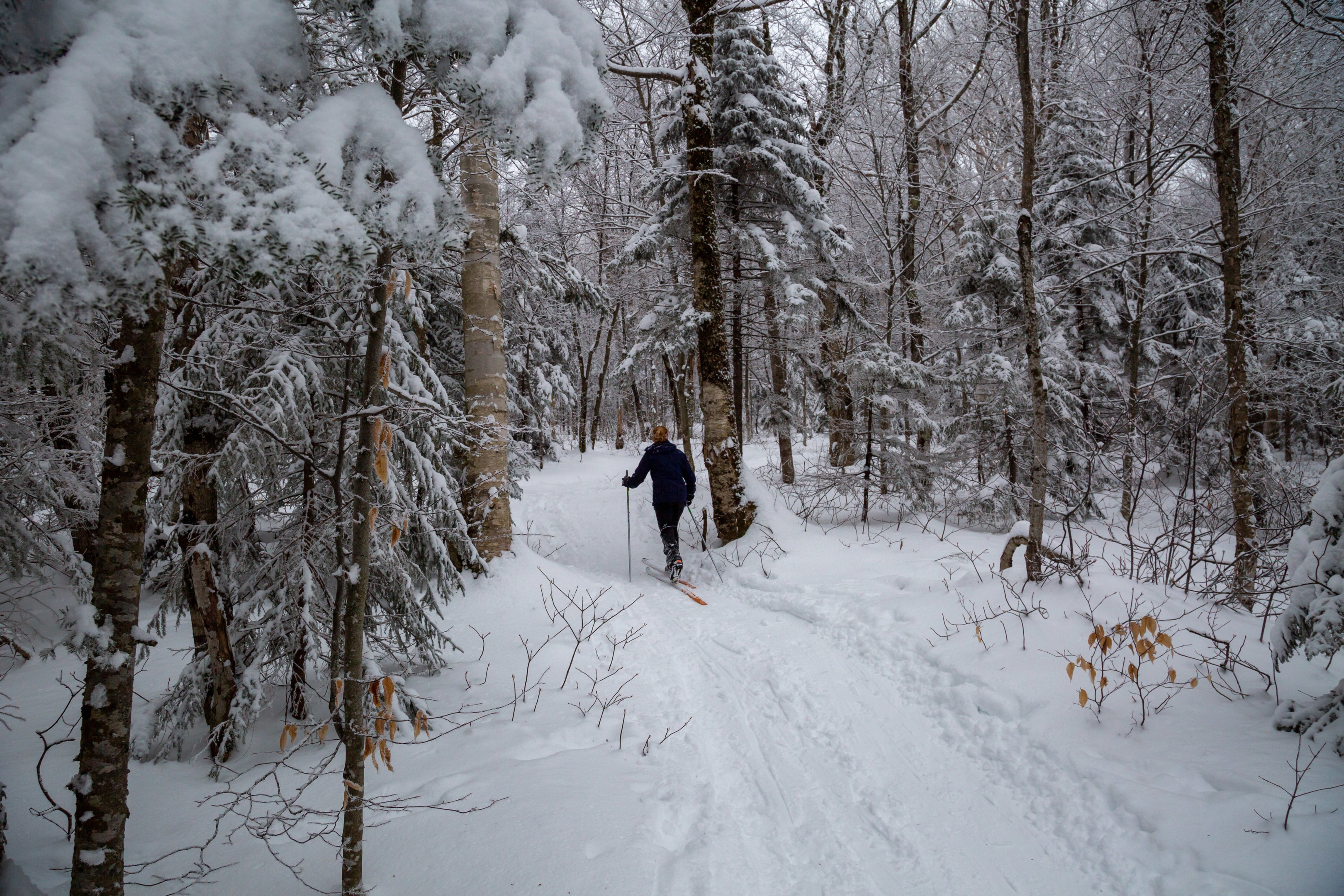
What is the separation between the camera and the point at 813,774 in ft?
10.7

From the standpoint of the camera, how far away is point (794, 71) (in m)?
13.9

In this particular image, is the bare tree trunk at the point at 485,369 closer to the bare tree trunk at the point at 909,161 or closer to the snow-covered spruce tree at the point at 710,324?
the snow-covered spruce tree at the point at 710,324

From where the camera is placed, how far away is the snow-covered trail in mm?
2535

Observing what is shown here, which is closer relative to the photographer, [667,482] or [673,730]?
[673,730]

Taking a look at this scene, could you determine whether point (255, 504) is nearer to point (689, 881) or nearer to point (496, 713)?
point (496, 713)

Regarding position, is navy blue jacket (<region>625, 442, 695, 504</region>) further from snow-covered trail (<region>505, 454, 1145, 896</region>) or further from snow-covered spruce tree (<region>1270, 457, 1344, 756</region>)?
snow-covered spruce tree (<region>1270, 457, 1344, 756</region>)

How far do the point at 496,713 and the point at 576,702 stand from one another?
540 mm

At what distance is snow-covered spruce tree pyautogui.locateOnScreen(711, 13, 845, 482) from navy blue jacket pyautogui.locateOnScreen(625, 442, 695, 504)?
197 centimetres

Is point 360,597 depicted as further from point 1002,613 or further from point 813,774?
point 1002,613

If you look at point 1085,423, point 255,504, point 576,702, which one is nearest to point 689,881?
point 576,702

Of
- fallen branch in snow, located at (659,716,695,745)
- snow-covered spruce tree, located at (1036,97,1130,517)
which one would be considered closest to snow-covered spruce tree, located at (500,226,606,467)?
fallen branch in snow, located at (659,716,695,745)

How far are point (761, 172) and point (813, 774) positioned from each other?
1029cm

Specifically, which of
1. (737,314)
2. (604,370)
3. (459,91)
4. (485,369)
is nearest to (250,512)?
(459,91)

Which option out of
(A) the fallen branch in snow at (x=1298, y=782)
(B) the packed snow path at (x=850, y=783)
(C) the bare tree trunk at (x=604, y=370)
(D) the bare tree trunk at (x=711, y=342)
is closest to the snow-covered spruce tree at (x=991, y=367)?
(D) the bare tree trunk at (x=711, y=342)
